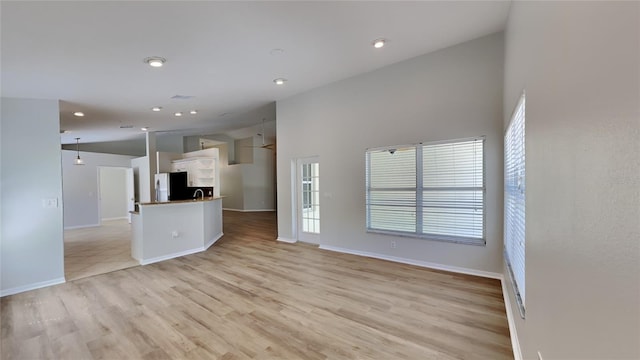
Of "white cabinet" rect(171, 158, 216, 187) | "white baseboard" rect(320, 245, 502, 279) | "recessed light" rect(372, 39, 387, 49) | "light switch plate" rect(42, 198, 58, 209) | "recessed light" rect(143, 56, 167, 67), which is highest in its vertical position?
"recessed light" rect(372, 39, 387, 49)

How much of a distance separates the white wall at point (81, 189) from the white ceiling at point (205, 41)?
5511mm

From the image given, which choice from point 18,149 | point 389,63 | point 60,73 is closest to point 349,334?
point 389,63

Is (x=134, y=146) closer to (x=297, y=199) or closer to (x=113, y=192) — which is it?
(x=113, y=192)

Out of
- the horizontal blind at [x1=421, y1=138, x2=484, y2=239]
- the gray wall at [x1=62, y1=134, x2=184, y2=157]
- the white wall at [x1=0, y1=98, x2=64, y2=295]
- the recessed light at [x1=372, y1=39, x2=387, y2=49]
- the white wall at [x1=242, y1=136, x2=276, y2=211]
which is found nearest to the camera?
the recessed light at [x1=372, y1=39, x2=387, y2=49]

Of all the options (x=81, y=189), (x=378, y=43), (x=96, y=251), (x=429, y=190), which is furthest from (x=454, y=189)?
(x=81, y=189)

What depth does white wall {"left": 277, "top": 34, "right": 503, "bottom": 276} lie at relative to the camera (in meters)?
3.66

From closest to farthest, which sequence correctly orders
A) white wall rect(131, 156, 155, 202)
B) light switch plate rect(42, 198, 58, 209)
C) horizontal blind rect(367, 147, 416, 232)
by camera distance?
1. light switch plate rect(42, 198, 58, 209)
2. horizontal blind rect(367, 147, 416, 232)
3. white wall rect(131, 156, 155, 202)

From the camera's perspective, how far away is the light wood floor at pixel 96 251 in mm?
4691

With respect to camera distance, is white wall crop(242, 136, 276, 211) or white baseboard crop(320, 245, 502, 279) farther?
white wall crop(242, 136, 276, 211)

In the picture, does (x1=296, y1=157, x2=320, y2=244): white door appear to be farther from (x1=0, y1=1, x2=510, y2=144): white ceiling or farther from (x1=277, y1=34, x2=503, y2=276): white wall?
(x1=0, y1=1, x2=510, y2=144): white ceiling

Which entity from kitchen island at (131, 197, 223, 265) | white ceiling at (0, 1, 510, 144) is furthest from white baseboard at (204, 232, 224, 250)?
white ceiling at (0, 1, 510, 144)

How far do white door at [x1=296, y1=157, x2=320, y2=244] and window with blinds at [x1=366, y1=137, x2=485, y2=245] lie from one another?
4.65 ft

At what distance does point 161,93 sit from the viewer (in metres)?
4.96

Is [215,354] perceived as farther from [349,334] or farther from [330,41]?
[330,41]
